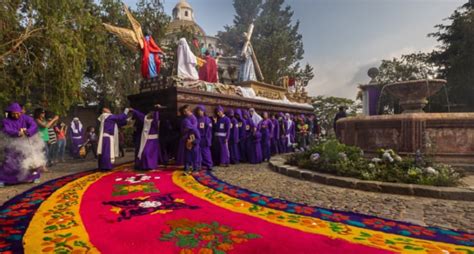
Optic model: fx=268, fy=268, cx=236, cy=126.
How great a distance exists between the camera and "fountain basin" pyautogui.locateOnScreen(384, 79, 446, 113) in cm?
737

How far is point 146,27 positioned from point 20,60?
1109cm


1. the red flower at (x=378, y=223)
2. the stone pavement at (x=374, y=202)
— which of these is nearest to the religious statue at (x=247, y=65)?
the stone pavement at (x=374, y=202)

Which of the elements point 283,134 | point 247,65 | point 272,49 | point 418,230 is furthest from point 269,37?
point 418,230

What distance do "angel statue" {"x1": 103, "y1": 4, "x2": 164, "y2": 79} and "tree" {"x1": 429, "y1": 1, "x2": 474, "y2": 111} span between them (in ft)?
65.5

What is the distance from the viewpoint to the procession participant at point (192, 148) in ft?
22.2

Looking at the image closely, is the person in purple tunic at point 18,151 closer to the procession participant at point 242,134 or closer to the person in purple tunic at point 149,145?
the person in purple tunic at point 149,145

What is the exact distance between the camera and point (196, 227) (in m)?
3.08

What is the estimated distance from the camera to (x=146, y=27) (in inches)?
683

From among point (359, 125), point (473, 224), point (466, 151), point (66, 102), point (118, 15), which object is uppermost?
point (118, 15)

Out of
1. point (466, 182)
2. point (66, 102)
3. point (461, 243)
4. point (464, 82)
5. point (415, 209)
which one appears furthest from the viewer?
point (464, 82)

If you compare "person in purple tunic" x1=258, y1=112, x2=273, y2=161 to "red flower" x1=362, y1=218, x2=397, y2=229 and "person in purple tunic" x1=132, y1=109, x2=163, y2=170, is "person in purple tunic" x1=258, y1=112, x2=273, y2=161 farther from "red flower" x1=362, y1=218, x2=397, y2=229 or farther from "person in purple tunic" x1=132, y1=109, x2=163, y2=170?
"red flower" x1=362, y1=218, x2=397, y2=229

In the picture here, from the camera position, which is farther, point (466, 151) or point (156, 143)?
point (156, 143)

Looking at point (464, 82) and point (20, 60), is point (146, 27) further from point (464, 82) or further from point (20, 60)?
point (464, 82)

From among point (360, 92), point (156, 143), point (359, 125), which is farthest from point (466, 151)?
point (360, 92)
